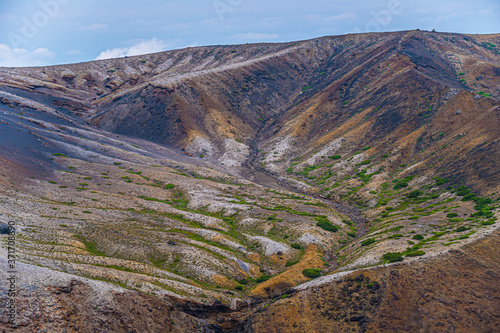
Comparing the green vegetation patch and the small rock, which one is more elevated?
the small rock

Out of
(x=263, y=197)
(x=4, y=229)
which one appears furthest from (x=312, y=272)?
(x=4, y=229)

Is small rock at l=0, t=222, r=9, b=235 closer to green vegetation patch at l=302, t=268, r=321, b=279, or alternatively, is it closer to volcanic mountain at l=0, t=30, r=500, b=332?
volcanic mountain at l=0, t=30, r=500, b=332

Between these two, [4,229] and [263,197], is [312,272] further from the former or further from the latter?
[4,229]

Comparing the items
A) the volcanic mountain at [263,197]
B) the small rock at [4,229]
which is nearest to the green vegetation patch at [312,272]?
the volcanic mountain at [263,197]

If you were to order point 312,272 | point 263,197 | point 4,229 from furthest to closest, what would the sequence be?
1. point 263,197
2. point 312,272
3. point 4,229

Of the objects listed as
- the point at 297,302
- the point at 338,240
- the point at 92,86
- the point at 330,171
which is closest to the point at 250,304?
the point at 297,302

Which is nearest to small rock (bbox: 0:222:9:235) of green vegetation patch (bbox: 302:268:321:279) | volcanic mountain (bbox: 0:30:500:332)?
volcanic mountain (bbox: 0:30:500:332)

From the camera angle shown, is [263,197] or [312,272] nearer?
[312,272]

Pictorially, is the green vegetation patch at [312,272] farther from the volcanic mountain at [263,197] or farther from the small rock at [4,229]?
the small rock at [4,229]

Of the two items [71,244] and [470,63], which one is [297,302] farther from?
[470,63]
